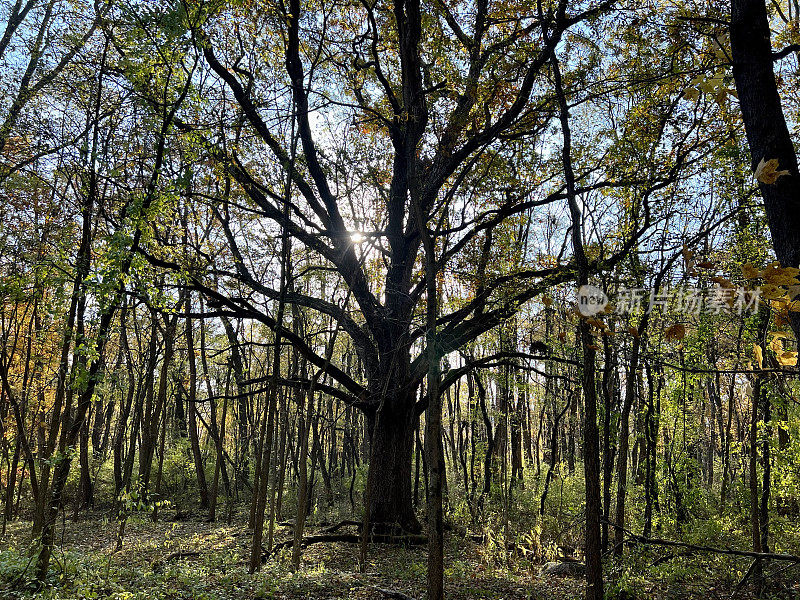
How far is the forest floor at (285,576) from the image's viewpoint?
591 centimetres

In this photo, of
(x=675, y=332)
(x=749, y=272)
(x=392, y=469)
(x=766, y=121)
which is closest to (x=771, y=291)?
(x=749, y=272)

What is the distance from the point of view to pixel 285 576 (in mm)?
7395

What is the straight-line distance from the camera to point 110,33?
6332 millimetres

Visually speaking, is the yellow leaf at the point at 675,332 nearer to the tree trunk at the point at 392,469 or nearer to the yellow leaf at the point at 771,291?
the yellow leaf at the point at 771,291

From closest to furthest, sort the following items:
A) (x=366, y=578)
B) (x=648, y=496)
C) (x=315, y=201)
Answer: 1. (x=366, y=578)
2. (x=315, y=201)
3. (x=648, y=496)

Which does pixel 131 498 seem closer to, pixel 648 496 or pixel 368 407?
pixel 368 407

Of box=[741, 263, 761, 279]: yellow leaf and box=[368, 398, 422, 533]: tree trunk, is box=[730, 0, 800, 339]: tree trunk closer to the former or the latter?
box=[741, 263, 761, 279]: yellow leaf

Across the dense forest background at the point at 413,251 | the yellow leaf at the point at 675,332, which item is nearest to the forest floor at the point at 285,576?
the dense forest background at the point at 413,251

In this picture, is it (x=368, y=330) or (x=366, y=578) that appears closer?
(x=366, y=578)

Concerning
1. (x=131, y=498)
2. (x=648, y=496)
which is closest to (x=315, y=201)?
(x=131, y=498)

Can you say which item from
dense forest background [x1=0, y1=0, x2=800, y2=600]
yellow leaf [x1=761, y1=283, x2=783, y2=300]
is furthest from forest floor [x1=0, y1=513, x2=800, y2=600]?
yellow leaf [x1=761, y1=283, x2=783, y2=300]

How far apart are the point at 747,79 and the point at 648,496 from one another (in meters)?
10.1

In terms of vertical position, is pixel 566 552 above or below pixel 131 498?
below

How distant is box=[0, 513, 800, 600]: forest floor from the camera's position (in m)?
5.91
